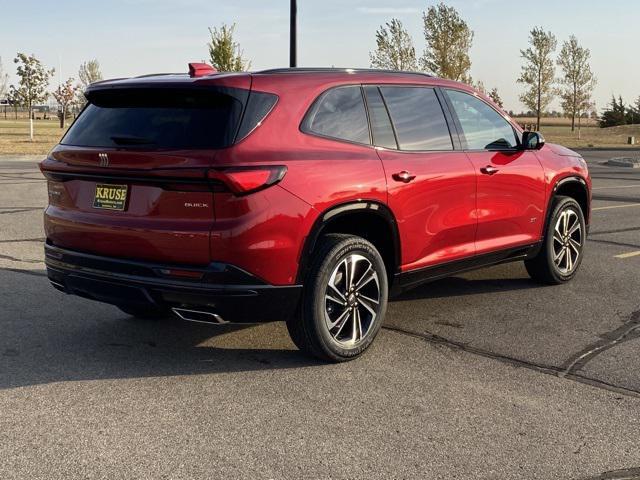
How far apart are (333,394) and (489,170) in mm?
2417

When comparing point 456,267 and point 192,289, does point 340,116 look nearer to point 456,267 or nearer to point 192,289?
point 192,289

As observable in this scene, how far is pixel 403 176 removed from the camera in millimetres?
4855

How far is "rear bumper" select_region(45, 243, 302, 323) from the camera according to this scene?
408cm

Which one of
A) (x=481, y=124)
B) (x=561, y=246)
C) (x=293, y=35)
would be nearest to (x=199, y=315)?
(x=481, y=124)

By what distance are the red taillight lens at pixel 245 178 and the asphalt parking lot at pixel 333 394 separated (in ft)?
3.68

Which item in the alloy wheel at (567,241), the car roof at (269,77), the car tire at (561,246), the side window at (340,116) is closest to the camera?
the car roof at (269,77)

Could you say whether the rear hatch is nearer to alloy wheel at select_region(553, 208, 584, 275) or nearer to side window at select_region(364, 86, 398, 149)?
side window at select_region(364, 86, 398, 149)

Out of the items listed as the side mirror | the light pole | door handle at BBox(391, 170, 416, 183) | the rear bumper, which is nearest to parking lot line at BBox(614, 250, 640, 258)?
the side mirror

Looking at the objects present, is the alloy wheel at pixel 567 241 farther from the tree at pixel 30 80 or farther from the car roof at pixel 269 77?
the tree at pixel 30 80

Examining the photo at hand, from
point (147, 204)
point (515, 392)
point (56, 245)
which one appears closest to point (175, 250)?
point (147, 204)

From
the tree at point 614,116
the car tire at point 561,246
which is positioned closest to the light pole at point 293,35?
the car tire at point 561,246

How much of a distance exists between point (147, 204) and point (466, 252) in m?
2.47

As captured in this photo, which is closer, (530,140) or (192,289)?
(192,289)

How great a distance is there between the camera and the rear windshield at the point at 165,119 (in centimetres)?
416
